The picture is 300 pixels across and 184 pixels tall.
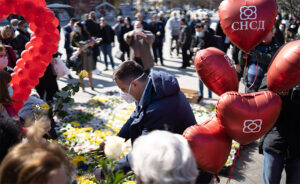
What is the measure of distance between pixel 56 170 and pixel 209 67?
1.34 m

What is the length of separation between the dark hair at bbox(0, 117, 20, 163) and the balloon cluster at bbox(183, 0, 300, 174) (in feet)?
3.55

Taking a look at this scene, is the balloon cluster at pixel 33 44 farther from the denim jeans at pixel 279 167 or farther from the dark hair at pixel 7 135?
the denim jeans at pixel 279 167

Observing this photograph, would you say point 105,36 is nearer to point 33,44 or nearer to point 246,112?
point 33,44

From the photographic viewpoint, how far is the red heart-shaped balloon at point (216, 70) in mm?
2174

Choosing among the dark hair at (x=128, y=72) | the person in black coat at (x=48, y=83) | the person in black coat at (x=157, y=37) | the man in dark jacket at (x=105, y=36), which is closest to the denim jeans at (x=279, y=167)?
the dark hair at (x=128, y=72)

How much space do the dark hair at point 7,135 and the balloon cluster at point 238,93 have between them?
1082 mm

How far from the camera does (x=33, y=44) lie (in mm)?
3941

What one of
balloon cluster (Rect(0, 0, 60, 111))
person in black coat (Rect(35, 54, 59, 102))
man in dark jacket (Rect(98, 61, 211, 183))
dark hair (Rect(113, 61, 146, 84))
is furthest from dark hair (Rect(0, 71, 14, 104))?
person in black coat (Rect(35, 54, 59, 102))

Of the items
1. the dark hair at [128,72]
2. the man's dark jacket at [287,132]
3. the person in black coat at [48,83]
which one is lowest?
the person in black coat at [48,83]

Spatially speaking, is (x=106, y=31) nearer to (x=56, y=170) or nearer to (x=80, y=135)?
(x=80, y=135)

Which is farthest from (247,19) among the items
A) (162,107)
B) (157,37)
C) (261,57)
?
(157,37)

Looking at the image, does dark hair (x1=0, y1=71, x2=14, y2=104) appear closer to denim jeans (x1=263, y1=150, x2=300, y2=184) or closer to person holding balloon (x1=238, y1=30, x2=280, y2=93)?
person holding balloon (x1=238, y1=30, x2=280, y2=93)

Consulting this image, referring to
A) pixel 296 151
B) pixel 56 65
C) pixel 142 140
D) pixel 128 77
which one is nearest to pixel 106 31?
pixel 56 65

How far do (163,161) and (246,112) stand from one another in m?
0.95
